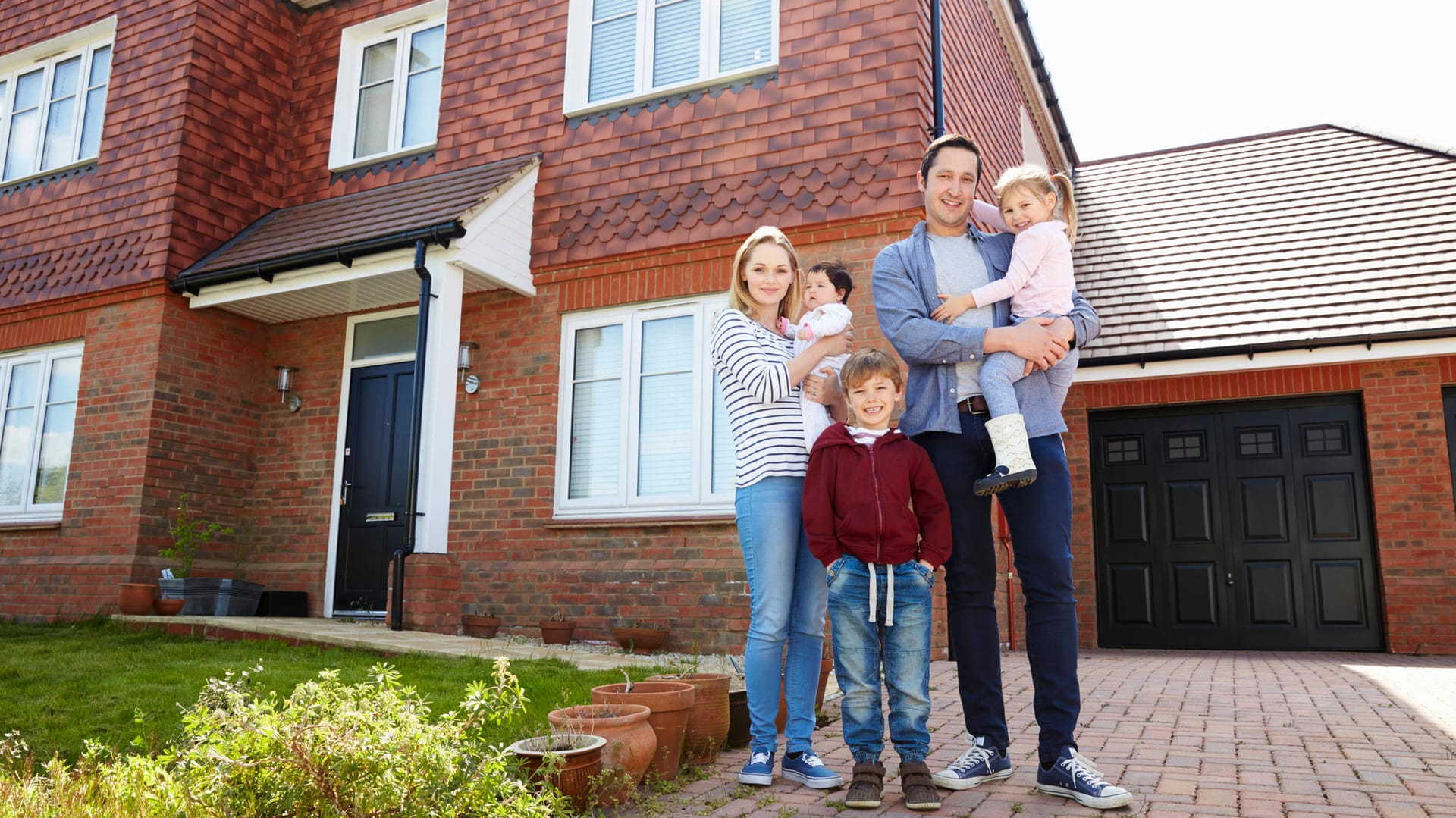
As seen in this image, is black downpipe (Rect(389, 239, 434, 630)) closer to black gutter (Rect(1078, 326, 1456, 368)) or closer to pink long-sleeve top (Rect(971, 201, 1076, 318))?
pink long-sleeve top (Rect(971, 201, 1076, 318))

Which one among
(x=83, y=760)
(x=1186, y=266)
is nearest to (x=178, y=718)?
(x=83, y=760)

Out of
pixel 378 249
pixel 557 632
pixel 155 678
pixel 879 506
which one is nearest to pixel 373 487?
pixel 378 249

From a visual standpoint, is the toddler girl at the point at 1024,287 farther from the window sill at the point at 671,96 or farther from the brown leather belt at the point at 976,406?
the window sill at the point at 671,96

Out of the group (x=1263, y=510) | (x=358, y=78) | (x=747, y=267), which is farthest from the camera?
(x=358, y=78)

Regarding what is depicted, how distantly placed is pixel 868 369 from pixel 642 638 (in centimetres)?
432

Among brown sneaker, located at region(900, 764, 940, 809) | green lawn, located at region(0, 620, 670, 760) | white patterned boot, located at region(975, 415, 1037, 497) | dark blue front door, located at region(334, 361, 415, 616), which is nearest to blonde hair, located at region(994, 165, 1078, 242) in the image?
white patterned boot, located at region(975, 415, 1037, 497)

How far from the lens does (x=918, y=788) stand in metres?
2.85

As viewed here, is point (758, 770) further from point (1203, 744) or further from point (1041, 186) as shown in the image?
point (1041, 186)

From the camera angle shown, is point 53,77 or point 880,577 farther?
point 53,77

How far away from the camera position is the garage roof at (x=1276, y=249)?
325 inches

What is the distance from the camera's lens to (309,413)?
9055 millimetres

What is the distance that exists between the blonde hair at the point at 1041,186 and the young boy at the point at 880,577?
0.89 m

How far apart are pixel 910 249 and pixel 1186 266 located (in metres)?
7.54

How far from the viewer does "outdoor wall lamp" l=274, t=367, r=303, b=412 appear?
908cm
